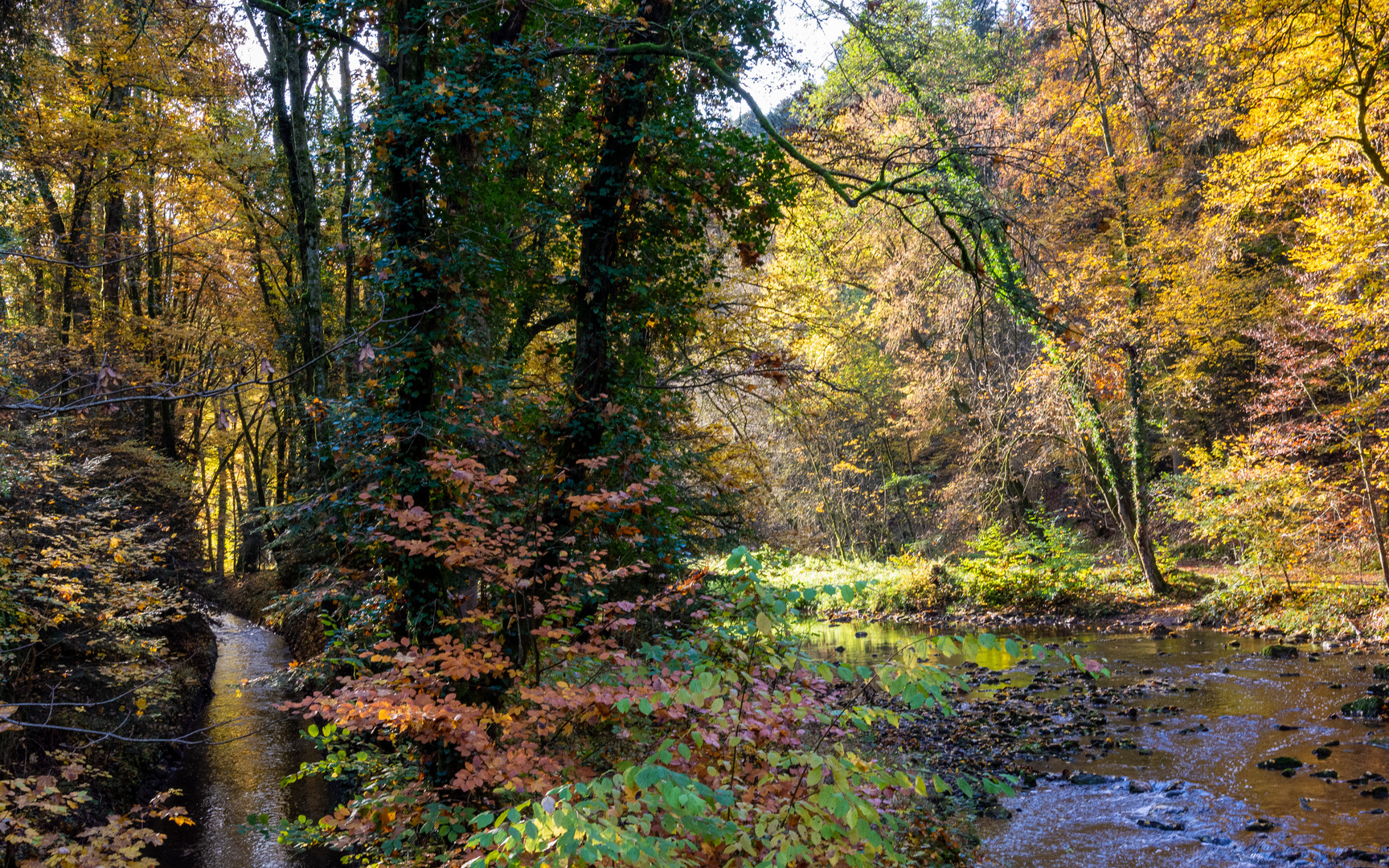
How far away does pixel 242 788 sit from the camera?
843cm

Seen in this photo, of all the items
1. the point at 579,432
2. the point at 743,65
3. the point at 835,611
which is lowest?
the point at 835,611

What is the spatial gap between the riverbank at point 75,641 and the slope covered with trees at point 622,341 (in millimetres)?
99

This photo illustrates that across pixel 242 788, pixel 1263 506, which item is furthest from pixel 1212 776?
pixel 242 788

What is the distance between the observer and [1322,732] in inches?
290

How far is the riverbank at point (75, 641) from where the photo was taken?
5.98 m

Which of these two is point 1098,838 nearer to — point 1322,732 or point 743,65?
point 1322,732

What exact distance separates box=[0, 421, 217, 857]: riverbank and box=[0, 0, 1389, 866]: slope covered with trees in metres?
0.10

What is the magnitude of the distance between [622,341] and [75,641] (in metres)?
5.99

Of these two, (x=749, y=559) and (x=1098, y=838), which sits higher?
(x=749, y=559)

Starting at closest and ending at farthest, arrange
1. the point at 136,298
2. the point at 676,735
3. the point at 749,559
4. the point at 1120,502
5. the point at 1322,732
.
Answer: the point at 749,559
the point at 676,735
the point at 1322,732
the point at 1120,502
the point at 136,298

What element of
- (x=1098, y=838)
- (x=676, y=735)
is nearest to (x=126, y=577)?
(x=676, y=735)

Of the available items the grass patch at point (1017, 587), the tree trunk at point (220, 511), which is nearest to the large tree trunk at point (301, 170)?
the grass patch at point (1017, 587)

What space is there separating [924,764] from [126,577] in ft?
31.4

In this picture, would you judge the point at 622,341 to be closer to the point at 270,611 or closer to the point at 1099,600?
the point at 270,611
